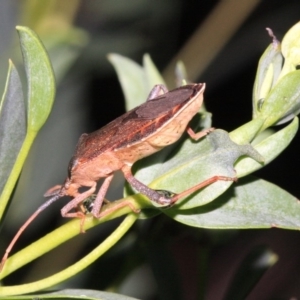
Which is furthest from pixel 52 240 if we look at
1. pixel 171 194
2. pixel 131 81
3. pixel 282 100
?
pixel 131 81

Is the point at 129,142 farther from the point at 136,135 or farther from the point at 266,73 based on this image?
the point at 266,73

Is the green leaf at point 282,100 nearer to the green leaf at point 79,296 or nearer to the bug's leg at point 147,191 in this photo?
the bug's leg at point 147,191

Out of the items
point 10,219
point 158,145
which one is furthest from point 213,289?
point 158,145

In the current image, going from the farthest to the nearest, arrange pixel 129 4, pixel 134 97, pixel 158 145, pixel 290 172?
pixel 290 172 → pixel 129 4 → pixel 134 97 → pixel 158 145

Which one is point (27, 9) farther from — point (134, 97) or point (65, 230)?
point (65, 230)

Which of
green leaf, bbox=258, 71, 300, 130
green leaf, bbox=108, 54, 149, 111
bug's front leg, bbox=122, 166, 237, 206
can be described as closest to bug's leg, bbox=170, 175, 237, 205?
bug's front leg, bbox=122, 166, 237, 206

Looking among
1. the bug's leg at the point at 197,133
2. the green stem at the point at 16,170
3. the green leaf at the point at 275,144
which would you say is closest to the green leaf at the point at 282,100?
the green leaf at the point at 275,144
